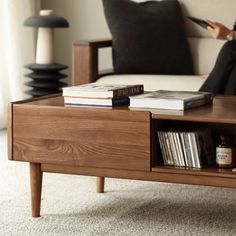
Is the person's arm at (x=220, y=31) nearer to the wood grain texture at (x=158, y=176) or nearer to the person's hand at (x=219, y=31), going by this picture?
the person's hand at (x=219, y=31)

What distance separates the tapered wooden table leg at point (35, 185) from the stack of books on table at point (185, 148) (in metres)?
0.44

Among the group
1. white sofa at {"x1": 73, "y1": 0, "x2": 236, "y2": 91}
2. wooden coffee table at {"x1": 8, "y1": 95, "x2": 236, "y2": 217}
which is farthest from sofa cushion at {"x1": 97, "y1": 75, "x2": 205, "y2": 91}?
wooden coffee table at {"x1": 8, "y1": 95, "x2": 236, "y2": 217}

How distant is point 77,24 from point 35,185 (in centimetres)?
219

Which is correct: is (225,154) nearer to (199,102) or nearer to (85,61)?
(199,102)

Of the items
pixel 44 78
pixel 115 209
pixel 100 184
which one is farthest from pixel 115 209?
pixel 44 78

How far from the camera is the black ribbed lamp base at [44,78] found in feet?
12.1

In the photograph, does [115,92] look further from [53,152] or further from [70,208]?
[70,208]

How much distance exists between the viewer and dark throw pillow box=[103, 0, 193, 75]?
3396mm

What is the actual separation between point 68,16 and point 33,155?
7.32 ft

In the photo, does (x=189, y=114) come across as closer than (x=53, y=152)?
Yes

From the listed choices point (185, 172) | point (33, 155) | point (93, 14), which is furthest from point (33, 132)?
point (93, 14)

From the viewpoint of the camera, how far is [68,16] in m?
4.31

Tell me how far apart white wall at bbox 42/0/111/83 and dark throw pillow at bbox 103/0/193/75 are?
30.7 inches

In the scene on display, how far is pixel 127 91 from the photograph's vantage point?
228 cm
